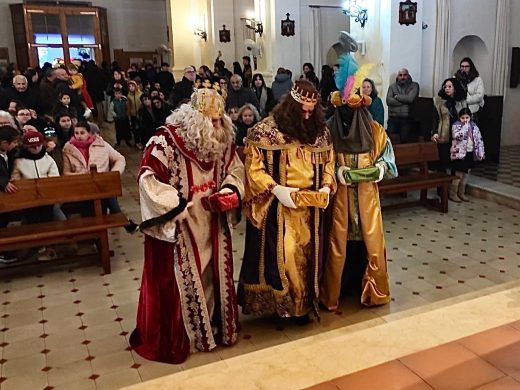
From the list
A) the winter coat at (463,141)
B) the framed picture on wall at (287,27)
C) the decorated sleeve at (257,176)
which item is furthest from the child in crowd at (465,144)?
the framed picture on wall at (287,27)

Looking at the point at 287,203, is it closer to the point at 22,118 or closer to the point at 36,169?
the point at 36,169

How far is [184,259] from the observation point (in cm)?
337

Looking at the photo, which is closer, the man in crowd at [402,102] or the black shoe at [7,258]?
the black shoe at [7,258]

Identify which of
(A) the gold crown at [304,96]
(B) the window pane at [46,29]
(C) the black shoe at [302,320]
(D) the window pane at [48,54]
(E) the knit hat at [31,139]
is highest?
(B) the window pane at [46,29]

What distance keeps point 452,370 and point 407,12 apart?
721cm

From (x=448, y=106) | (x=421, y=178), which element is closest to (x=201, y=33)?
(x=448, y=106)

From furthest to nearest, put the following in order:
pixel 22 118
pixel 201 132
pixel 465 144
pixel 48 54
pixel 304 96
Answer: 1. pixel 48 54
2. pixel 465 144
3. pixel 22 118
4. pixel 304 96
5. pixel 201 132

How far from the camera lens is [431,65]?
879 cm

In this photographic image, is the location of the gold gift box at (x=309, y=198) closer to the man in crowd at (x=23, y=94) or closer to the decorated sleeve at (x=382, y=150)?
the decorated sleeve at (x=382, y=150)

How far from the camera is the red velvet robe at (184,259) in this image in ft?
10.7

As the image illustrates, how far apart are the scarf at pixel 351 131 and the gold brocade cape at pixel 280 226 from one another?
17 centimetres

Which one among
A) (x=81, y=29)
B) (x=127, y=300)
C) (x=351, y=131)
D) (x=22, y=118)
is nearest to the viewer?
(x=351, y=131)

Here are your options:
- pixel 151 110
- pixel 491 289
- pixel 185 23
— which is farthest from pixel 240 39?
pixel 491 289

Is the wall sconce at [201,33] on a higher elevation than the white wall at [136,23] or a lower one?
lower
